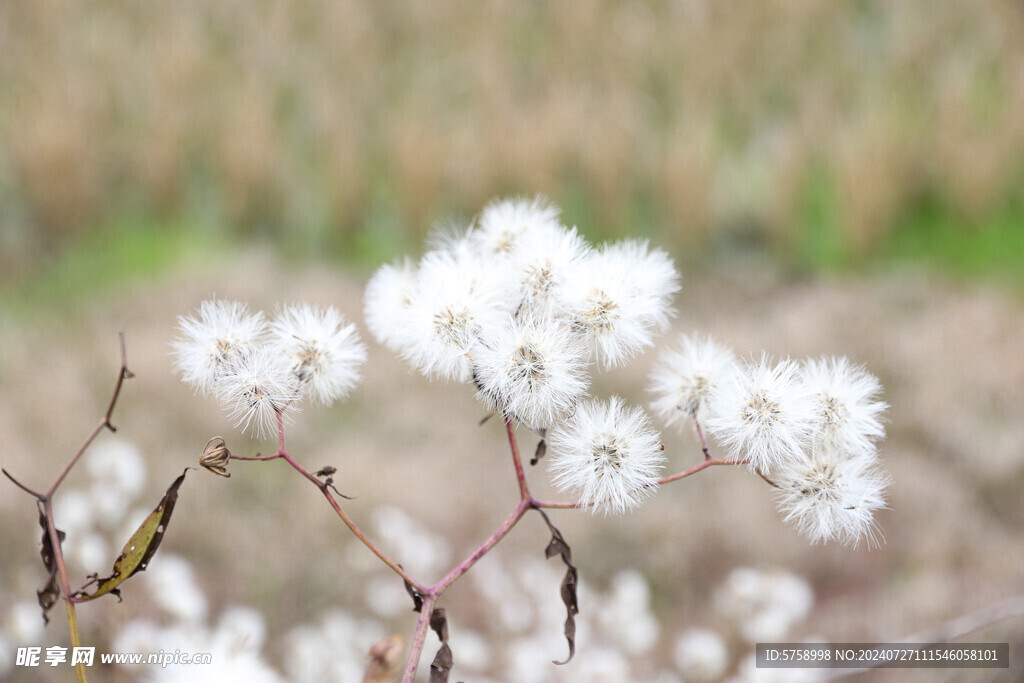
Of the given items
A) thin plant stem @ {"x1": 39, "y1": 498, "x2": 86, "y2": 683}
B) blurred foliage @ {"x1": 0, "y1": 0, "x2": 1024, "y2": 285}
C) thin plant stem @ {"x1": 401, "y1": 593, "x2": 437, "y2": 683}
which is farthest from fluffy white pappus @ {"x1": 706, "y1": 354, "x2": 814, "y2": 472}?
blurred foliage @ {"x1": 0, "y1": 0, "x2": 1024, "y2": 285}

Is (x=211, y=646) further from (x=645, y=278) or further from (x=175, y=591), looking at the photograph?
(x=645, y=278)

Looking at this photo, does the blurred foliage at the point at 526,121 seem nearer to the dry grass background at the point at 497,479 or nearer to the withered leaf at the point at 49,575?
the dry grass background at the point at 497,479

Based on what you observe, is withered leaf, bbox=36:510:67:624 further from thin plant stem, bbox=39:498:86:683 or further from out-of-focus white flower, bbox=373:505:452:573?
out-of-focus white flower, bbox=373:505:452:573

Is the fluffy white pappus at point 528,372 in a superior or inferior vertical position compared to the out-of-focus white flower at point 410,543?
inferior

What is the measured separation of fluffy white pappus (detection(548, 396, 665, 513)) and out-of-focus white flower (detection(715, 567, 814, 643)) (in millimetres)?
359

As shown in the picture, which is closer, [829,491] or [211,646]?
[829,491]

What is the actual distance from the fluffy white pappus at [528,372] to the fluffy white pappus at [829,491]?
9cm

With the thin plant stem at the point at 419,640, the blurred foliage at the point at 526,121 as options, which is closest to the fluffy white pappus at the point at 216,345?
the thin plant stem at the point at 419,640

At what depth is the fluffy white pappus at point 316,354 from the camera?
11.9 inches

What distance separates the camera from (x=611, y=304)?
0.30m

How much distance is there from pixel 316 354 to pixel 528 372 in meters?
0.08

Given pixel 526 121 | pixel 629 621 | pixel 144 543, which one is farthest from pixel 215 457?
pixel 526 121

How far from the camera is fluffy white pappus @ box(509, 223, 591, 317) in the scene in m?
0.30

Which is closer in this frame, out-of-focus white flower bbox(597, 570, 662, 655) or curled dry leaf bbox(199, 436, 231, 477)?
curled dry leaf bbox(199, 436, 231, 477)
